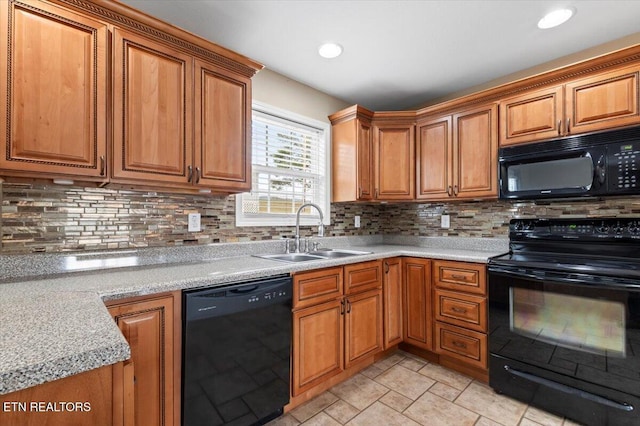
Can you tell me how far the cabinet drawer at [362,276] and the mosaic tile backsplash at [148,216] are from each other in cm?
71

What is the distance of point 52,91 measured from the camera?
4.47ft

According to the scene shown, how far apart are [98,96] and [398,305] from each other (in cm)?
246

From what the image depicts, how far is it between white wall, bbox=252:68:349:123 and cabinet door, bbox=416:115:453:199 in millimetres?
925

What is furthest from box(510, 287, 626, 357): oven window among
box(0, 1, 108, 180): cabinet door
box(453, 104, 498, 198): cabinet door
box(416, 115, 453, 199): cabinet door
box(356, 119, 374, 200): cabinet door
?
box(0, 1, 108, 180): cabinet door

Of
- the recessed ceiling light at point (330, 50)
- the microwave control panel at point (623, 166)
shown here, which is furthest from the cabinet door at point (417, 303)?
the recessed ceiling light at point (330, 50)

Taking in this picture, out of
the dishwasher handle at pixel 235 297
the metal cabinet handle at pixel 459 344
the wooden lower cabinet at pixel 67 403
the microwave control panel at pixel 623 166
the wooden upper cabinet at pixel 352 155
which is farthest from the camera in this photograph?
the wooden upper cabinet at pixel 352 155

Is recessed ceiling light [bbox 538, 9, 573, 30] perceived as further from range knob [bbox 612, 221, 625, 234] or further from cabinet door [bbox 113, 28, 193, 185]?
cabinet door [bbox 113, 28, 193, 185]

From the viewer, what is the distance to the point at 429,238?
10.2 feet

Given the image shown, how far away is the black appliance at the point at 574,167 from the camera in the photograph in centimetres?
194

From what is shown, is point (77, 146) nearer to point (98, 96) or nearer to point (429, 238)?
point (98, 96)

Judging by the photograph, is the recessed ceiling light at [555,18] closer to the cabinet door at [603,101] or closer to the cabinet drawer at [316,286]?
the cabinet door at [603,101]

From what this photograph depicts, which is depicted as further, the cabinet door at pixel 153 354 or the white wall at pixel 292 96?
the white wall at pixel 292 96

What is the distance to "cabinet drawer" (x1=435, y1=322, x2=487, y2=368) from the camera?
2201 millimetres

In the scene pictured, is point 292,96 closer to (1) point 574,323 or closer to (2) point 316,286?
(2) point 316,286
